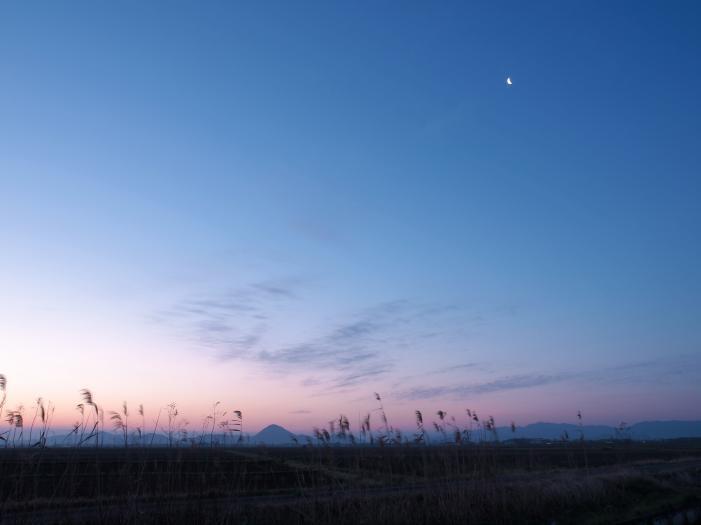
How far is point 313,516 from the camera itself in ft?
37.2

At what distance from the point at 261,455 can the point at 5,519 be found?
5817 mm

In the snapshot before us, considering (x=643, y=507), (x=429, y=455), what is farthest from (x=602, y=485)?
(x=429, y=455)

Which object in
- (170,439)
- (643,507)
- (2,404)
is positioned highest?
(2,404)

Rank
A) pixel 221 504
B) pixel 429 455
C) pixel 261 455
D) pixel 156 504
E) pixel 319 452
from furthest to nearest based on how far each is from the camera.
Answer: pixel 429 455
pixel 319 452
pixel 261 455
pixel 221 504
pixel 156 504

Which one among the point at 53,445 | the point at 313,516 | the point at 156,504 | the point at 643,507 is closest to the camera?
the point at 53,445

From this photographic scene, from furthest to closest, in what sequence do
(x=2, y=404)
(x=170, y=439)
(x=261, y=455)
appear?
(x=261, y=455), (x=170, y=439), (x=2, y=404)

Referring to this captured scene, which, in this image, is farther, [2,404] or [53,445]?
[53,445]

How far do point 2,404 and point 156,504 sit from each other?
3202 mm

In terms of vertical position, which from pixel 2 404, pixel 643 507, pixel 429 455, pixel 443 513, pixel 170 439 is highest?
pixel 2 404

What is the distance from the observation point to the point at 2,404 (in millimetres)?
7371

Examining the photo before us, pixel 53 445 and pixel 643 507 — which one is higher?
pixel 53 445

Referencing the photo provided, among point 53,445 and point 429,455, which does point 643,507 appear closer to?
point 429,455

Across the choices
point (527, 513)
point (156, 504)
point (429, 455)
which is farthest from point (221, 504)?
point (527, 513)

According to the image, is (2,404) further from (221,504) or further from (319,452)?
(319,452)
